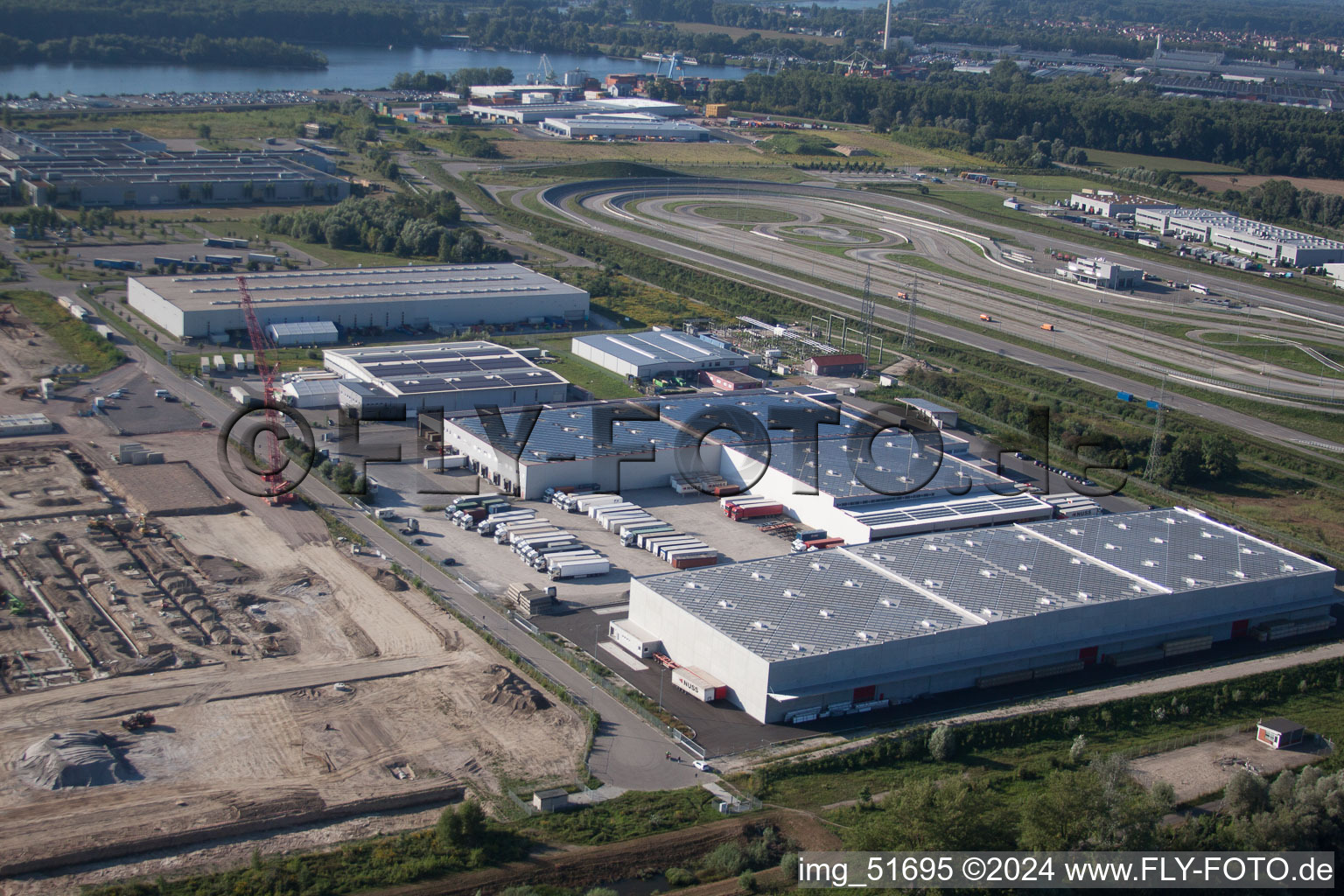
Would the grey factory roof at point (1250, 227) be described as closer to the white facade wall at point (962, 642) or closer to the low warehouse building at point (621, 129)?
the low warehouse building at point (621, 129)

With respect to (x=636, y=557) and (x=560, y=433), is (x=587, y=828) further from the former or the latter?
(x=560, y=433)

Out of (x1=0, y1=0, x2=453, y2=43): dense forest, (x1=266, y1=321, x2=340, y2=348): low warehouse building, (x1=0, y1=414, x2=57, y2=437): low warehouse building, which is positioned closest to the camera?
(x1=0, y1=414, x2=57, y2=437): low warehouse building

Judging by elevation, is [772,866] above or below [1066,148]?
below

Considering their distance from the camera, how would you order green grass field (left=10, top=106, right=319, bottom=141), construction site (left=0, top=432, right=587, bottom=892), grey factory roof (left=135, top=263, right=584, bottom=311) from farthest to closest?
1. green grass field (left=10, top=106, right=319, bottom=141)
2. grey factory roof (left=135, top=263, right=584, bottom=311)
3. construction site (left=0, top=432, right=587, bottom=892)

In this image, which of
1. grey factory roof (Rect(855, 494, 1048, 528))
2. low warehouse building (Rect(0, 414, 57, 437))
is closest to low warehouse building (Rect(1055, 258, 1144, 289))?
grey factory roof (Rect(855, 494, 1048, 528))

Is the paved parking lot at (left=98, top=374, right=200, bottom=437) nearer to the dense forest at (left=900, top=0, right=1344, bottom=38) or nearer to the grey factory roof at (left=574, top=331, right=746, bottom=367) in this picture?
the grey factory roof at (left=574, top=331, right=746, bottom=367)

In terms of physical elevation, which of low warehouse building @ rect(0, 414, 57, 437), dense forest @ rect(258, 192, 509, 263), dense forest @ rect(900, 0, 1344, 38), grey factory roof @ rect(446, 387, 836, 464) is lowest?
low warehouse building @ rect(0, 414, 57, 437)

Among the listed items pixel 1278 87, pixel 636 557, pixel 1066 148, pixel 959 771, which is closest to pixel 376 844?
pixel 959 771

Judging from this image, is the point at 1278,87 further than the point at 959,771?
Yes
